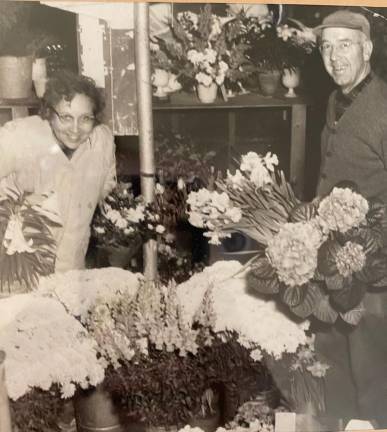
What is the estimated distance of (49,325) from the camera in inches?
47.8

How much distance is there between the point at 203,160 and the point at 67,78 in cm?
32

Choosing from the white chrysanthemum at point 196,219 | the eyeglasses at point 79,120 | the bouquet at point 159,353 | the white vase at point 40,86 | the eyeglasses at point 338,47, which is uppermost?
the eyeglasses at point 338,47

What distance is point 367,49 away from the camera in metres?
1.23

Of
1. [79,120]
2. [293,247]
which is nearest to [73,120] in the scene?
[79,120]

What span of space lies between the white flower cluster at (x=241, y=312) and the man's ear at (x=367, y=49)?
526mm

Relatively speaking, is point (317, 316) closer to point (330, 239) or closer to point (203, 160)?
point (330, 239)

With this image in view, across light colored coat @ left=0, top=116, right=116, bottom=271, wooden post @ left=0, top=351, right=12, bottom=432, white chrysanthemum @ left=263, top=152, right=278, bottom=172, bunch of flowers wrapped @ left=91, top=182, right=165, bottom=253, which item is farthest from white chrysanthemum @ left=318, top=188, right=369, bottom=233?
wooden post @ left=0, top=351, right=12, bottom=432

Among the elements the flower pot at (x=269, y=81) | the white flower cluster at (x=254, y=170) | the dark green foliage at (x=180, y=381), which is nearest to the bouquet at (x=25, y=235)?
the dark green foliage at (x=180, y=381)

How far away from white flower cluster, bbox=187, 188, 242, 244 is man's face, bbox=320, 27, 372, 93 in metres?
0.35

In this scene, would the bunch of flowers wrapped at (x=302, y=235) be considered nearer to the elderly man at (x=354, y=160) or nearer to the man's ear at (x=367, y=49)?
the elderly man at (x=354, y=160)

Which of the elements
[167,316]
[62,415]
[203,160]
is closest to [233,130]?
[203,160]

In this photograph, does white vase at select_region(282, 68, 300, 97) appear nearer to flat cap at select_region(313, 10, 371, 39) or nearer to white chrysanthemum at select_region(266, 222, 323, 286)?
flat cap at select_region(313, 10, 371, 39)

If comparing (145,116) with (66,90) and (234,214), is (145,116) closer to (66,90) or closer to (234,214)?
(66,90)

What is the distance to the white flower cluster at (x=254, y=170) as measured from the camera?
1229 millimetres
